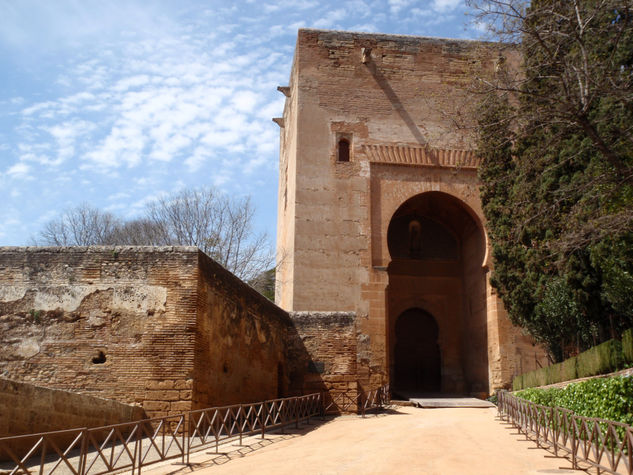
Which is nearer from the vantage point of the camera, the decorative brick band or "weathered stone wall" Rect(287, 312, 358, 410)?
"weathered stone wall" Rect(287, 312, 358, 410)

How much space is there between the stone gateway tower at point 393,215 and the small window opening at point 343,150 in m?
0.03

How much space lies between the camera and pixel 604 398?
788 cm

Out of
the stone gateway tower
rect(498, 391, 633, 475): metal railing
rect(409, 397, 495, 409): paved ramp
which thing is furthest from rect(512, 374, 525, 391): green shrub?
rect(498, 391, 633, 475): metal railing

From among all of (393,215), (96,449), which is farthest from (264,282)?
(96,449)

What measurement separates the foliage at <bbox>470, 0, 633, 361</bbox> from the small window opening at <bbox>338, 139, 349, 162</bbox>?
487 centimetres

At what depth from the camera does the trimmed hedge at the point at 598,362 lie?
9820mm

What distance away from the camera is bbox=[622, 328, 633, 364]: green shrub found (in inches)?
382

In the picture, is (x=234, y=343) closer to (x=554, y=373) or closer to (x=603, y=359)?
(x=603, y=359)

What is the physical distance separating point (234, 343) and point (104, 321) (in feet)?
8.53

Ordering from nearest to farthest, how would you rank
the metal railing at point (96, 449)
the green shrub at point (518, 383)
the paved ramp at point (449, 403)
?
the metal railing at point (96, 449) → the green shrub at point (518, 383) → the paved ramp at point (449, 403)

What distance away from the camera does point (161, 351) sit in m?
9.17

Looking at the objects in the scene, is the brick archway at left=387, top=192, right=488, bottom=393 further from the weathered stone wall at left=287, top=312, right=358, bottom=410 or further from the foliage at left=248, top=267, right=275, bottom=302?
the weathered stone wall at left=287, top=312, right=358, bottom=410

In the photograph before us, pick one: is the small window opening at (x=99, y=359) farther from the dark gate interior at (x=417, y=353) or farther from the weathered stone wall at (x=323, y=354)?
the dark gate interior at (x=417, y=353)

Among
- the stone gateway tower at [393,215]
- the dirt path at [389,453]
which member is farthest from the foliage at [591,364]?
the stone gateway tower at [393,215]
